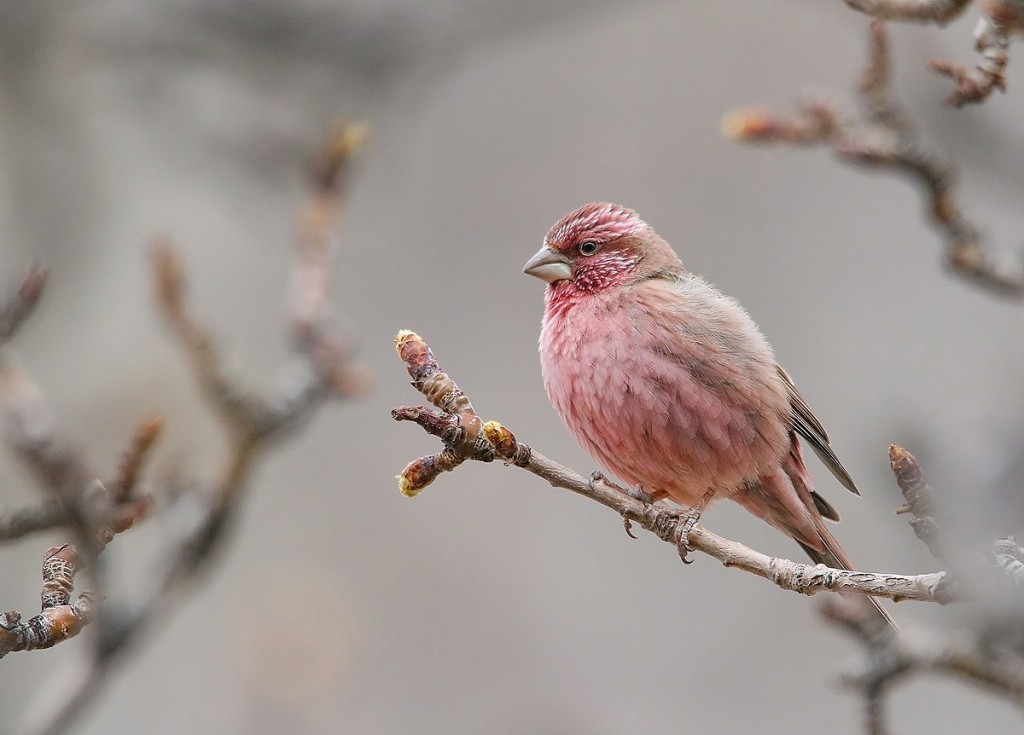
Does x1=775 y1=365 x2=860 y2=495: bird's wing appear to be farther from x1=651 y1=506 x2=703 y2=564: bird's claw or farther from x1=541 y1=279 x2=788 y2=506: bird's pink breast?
x1=651 y1=506 x2=703 y2=564: bird's claw

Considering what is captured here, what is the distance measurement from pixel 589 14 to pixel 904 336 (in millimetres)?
4924

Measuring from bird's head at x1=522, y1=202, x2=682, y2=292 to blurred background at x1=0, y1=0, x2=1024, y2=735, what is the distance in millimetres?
1122

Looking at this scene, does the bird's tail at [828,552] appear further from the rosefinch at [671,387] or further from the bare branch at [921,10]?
the bare branch at [921,10]

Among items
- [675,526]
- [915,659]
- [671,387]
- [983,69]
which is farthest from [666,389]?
[983,69]

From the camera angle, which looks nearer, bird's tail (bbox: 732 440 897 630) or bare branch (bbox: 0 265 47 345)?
bare branch (bbox: 0 265 47 345)

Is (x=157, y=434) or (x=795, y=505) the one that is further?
(x=795, y=505)

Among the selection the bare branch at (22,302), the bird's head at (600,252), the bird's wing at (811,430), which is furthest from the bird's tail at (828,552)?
the bare branch at (22,302)

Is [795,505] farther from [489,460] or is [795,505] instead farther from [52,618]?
[52,618]

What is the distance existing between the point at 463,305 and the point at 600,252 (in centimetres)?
463

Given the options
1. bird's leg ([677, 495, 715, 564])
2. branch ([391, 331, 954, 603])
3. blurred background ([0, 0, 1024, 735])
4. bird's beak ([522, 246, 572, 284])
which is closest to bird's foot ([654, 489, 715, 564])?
bird's leg ([677, 495, 715, 564])

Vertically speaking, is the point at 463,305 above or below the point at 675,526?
above

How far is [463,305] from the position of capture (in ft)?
37.4

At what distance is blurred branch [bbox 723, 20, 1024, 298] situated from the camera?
16.3 feet

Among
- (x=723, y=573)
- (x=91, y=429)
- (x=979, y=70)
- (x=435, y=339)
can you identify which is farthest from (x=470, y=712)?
(x=979, y=70)
